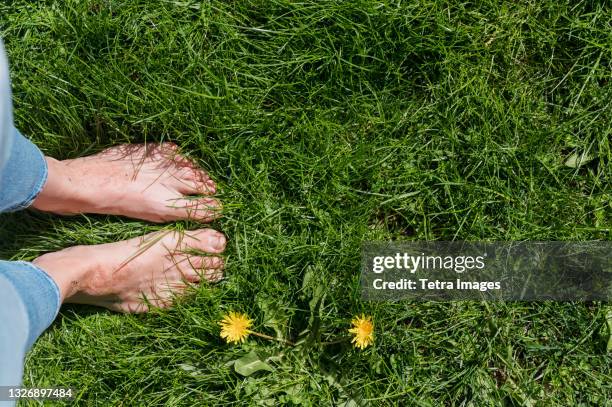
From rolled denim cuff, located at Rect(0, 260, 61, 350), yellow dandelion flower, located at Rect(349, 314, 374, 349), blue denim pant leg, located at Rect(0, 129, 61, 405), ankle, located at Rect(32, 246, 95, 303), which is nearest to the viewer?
blue denim pant leg, located at Rect(0, 129, 61, 405)

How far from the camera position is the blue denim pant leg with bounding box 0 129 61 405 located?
1427mm

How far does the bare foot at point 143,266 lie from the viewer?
78.4 inches

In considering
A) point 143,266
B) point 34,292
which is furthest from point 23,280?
point 143,266

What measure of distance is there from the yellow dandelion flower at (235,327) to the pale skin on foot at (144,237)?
0.18 metres

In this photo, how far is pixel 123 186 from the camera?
2.01 meters

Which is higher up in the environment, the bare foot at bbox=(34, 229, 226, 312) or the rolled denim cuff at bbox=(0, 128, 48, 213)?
the rolled denim cuff at bbox=(0, 128, 48, 213)

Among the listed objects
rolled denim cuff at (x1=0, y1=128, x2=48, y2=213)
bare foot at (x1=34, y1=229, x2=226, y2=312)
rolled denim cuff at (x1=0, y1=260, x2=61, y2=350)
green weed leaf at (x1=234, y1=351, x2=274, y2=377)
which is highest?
rolled denim cuff at (x1=0, y1=128, x2=48, y2=213)

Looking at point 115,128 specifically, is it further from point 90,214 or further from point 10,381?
point 10,381

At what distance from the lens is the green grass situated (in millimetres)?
1938

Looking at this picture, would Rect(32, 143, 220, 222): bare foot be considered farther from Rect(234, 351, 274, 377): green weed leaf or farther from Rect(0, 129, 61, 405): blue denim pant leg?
Rect(234, 351, 274, 377): green weed leaf

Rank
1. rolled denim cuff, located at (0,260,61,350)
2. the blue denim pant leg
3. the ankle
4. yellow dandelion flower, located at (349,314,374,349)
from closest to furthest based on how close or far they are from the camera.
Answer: the blue denim pant leg < rolled denim cuff, located at (0,260,61,350) < yellow dandelion flower, located at (349,314,374,349) < the ankle

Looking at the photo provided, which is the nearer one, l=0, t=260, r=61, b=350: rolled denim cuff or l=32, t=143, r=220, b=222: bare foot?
l=0, t=260, r=61, b=350: rolled denim cuff

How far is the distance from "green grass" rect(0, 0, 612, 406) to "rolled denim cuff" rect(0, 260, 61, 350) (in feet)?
0.90

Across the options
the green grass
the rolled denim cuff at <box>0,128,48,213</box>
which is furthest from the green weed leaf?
the rolled denim cuff at <box>0,128,48,213</box>
